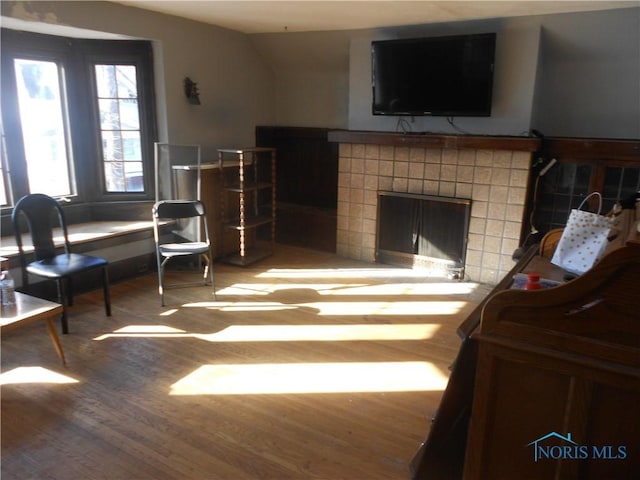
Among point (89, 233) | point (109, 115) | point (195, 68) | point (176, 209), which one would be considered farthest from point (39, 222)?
point (195, 68)

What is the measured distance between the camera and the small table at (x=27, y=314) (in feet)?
7.98

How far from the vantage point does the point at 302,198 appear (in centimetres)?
567

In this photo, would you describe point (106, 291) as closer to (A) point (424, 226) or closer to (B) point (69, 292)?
(B) point (69, 292)

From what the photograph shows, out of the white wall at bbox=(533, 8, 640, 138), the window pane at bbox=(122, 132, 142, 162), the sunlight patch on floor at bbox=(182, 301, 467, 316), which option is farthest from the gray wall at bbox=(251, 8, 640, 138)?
the window pane at bbox=(122, 132, 142, 162)

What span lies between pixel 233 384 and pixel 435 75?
9.80 ft

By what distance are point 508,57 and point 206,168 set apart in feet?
8.97

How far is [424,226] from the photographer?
444 cm

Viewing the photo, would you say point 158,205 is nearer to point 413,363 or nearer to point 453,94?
point 413,363

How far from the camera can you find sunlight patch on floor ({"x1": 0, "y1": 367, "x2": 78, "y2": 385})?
8.35ft

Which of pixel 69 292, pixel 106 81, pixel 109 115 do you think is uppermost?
pixel 106 81

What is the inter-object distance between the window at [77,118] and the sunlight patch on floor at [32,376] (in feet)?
5.29
